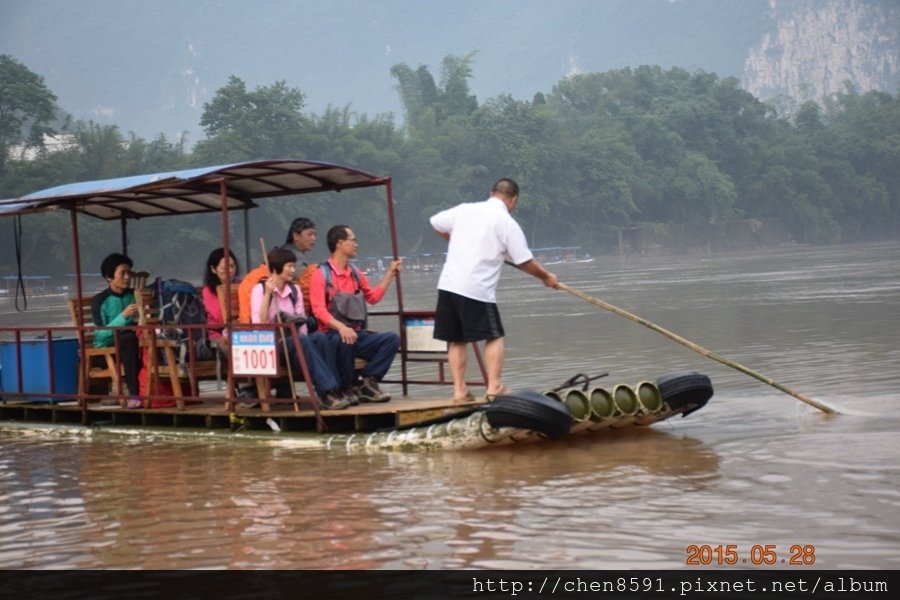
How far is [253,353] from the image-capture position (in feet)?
30.6

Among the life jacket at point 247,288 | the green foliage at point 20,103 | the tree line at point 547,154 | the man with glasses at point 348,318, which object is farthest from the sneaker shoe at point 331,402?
the green foliage at point 20,103

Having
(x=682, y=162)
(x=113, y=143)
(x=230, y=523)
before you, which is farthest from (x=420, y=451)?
(x=682, y=162)

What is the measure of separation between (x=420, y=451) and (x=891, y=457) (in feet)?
9.82

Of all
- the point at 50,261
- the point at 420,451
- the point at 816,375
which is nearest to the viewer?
the point at 420,451

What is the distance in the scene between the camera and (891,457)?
7.83m

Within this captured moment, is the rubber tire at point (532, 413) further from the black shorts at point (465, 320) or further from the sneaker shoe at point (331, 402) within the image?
the sneaker shoe at point (331, 402)

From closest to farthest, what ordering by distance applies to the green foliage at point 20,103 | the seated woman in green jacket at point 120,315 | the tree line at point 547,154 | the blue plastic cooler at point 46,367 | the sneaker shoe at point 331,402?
the sneaker shoe at point 331,402 < the seated woman in green jacket at point 120,315 < the blue plastic cooler at point 46,367 < the green foliage at point 20,103 < the tree line at point 547,154

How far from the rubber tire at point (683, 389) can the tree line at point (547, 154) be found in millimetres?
49462

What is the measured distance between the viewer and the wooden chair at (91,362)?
1038 cm

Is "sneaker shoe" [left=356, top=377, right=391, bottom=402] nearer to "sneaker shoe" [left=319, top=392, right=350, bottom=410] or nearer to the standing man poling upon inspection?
"sneaker shoe" [left=319, top=392, right=350, bottom=410]

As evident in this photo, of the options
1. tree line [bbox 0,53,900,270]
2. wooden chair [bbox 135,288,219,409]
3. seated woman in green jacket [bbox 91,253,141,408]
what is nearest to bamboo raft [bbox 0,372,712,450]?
wooden chair [bbox 135,288,219,409]

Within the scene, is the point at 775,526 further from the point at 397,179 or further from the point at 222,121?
the point at 397,179

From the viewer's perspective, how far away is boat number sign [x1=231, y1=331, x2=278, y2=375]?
917 centimetres

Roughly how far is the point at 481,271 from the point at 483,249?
15cm
